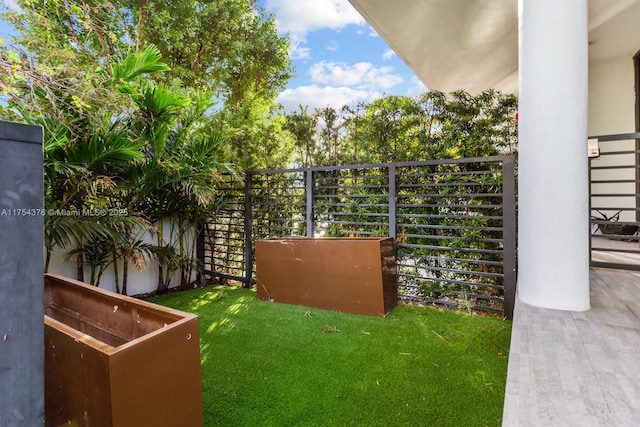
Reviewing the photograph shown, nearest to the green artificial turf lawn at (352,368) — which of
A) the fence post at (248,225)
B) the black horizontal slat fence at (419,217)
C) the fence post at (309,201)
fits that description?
the black horizontal slat fence at (419,217)

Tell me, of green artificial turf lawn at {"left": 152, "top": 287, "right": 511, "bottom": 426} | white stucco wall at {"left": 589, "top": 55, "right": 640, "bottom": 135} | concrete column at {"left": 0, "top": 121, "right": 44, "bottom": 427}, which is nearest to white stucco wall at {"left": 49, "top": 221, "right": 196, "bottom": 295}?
green artificial turf lawn at {"left": 152, "top": 287, "right": 511, "bottom": 426}

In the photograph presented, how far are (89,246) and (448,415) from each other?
401cm

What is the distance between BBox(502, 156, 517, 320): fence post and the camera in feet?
10.9

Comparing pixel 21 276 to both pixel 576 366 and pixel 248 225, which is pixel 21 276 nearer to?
pixel 576 366

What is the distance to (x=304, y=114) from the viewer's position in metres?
5.70

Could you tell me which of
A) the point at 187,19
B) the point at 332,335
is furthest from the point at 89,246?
the point at 187,19

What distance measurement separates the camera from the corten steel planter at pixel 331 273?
352 cm

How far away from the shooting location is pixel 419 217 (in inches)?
152

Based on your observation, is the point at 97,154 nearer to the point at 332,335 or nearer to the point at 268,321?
the point at 268,321

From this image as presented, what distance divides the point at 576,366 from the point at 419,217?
2.38m

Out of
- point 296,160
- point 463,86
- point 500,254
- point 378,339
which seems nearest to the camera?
point 378,339

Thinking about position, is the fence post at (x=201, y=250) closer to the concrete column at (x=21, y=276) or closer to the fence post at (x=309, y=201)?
the fence post at (x=309, y=201)

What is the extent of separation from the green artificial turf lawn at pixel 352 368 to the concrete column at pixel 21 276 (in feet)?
4.27

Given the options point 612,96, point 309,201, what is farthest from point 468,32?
point 309,201
